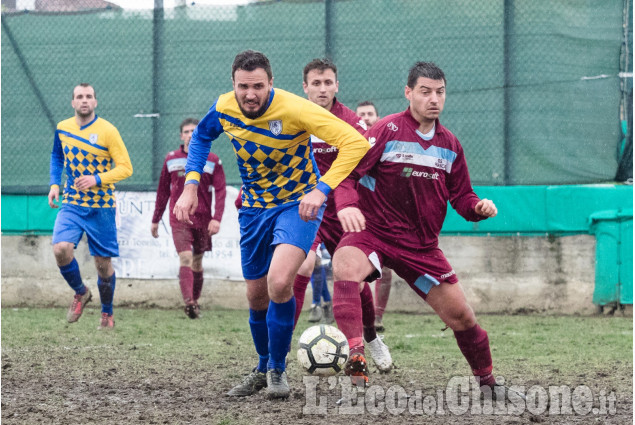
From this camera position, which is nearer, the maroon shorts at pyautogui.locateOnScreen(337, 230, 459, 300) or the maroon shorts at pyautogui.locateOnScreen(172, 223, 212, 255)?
the maroon shorts at pyautogui.locateOnScreen(337, 230, 459, 300)

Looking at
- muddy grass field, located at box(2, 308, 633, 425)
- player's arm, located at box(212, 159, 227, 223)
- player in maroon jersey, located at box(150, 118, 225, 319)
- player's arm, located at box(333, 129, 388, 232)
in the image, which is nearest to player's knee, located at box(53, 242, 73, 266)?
muddy grass field, located at box(2, 308, 633, 425)

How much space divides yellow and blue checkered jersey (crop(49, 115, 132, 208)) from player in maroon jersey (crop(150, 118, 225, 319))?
3.80ft

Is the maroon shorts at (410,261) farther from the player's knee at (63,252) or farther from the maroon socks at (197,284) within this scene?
the maroon socks at (197,284)

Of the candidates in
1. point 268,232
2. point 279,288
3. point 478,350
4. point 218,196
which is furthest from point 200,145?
point 218,196

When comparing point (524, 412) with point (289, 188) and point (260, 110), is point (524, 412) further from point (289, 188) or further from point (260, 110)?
point (260, 110)

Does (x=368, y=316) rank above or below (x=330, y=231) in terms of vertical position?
below

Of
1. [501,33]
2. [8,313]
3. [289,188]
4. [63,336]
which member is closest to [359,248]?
[289,188]

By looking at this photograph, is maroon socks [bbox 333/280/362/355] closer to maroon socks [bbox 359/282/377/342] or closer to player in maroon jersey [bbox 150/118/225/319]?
maroon socks [bbox 359/282/377/342]

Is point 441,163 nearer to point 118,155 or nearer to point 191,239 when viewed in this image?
point 118,155

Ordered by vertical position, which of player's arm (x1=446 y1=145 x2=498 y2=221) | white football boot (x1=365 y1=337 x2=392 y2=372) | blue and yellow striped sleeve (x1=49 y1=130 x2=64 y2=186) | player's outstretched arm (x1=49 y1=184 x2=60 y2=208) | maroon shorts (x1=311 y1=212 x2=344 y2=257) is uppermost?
blue and yellow striped sleeve (x1=49 y1=130 x2=64 y2=186)

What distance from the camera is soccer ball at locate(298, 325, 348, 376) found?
4.88 metres

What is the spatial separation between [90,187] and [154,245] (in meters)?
2.21

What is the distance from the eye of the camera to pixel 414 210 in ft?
17.1

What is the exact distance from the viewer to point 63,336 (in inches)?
314
